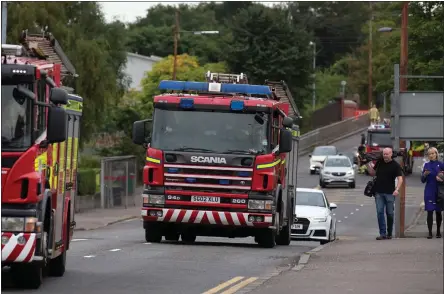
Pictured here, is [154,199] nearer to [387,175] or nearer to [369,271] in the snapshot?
[387,175]

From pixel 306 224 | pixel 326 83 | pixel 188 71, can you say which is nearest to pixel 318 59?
pixel 326 83

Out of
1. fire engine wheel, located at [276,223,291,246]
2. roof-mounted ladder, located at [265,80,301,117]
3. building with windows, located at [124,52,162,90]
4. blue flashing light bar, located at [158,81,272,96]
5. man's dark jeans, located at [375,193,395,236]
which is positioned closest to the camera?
blue flashing light bar, located at [158,81,272,96]

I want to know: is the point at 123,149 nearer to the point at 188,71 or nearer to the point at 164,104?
the point at 188,71

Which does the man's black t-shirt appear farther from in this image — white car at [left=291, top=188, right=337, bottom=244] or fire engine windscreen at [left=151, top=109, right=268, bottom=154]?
white car at [left=291, top=188, right=337, bottom=244]

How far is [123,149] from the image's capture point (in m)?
62.5

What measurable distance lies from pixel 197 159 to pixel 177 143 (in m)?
0.48

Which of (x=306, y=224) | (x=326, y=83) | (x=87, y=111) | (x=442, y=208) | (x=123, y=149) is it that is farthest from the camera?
(x=326, y=83)

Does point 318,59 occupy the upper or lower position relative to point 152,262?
upper

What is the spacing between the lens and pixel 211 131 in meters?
23.3

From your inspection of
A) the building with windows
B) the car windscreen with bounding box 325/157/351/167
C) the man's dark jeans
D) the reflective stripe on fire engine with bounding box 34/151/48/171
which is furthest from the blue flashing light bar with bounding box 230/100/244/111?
the building with windows

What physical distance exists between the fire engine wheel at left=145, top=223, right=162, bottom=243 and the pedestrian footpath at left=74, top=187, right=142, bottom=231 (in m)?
11.9

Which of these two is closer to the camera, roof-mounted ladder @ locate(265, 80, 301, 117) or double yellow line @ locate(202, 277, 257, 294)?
double yellow line @ locate(202, 277, 257, 294)

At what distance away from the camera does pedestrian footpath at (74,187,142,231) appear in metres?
39.4

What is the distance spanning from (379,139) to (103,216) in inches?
1063
